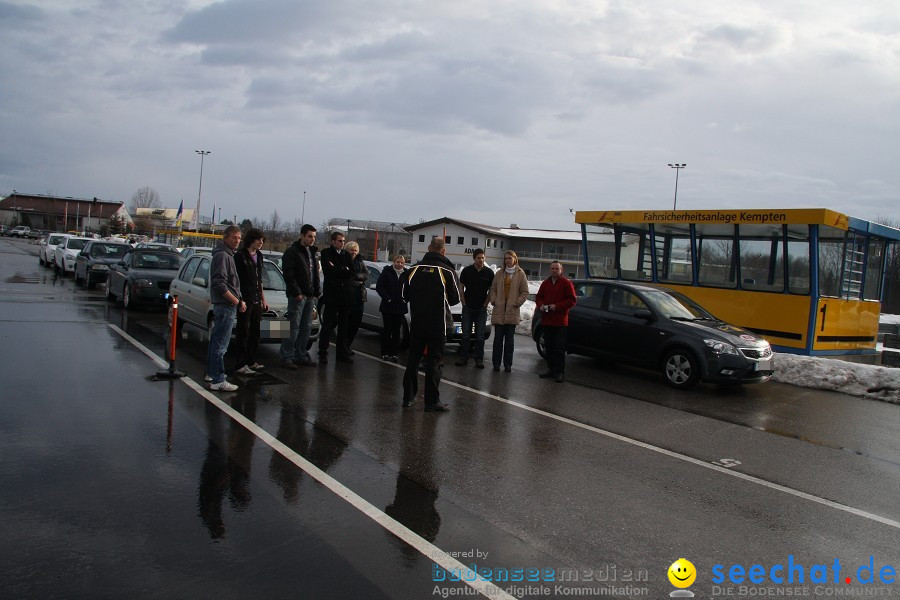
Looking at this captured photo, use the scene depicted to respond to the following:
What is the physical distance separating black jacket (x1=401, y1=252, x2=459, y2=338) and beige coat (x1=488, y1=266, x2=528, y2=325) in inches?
113

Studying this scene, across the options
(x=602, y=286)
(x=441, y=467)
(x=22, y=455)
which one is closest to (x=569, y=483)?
(x=441, y=467)

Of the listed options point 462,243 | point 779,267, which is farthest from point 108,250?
point 462,243

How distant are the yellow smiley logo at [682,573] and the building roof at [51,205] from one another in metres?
132

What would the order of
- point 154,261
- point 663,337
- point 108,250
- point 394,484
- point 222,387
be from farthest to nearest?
point 108,250, point 154,261, point 663,337, point 222,387, point 394,484

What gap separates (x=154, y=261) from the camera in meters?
16.6

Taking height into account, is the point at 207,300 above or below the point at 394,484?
above

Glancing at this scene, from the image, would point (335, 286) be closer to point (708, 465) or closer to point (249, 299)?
point (249, 299)

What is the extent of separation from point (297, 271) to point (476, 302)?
2.98 meters

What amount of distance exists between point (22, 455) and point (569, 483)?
13.9 ft

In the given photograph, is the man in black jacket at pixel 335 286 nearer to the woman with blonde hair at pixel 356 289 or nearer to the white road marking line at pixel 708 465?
the woman with blonde hair at pixel 356 289

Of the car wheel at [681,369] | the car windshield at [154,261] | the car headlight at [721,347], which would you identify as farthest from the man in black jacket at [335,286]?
the car windshield at [154,261]

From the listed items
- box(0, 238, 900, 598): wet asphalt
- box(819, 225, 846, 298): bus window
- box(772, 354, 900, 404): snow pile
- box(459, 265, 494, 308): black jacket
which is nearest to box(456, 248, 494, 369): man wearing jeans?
box(459, 265, 494, 308): black jacket

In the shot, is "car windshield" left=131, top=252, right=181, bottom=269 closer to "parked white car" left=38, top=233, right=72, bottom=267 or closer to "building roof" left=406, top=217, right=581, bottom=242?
"parked white car" left=38, top=233, right=72, bottom=267

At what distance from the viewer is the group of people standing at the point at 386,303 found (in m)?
7.35
